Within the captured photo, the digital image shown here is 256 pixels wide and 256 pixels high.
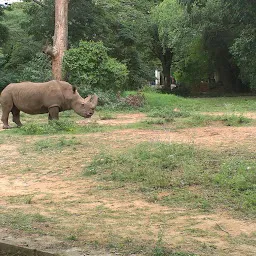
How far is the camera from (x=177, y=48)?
Answer: 32.3m

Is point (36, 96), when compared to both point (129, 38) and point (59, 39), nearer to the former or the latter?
point (59, 39)

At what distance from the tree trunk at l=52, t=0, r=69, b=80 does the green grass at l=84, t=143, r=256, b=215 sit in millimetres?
13822

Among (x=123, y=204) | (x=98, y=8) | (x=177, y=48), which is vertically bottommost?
(x=123, y=204)

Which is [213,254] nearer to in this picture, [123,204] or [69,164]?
[123,204]

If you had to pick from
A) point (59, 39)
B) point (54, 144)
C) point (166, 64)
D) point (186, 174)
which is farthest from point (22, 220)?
point (166, 64)

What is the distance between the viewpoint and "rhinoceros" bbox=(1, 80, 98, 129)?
576 inches

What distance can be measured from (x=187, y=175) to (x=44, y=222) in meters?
2.63

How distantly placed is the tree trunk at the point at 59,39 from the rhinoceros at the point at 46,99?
791 centimetres

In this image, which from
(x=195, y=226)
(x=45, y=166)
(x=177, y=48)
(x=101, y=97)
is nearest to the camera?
(x=195, y=226)

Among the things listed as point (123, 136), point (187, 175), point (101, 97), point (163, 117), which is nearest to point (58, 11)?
point (101, 97)

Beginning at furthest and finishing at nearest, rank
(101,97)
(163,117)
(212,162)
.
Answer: (101,97)
(163,117)
(212,162)

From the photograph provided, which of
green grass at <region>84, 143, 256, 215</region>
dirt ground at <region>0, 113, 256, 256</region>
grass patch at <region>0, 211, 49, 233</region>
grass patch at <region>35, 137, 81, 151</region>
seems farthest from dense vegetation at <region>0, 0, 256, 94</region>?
grass patch at <region>0, 211, 49, 233</region>

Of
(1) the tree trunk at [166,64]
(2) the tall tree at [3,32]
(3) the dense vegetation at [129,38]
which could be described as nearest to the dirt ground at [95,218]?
(3) the dense vegetation at [129,38]

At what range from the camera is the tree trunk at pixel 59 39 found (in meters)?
23.0
